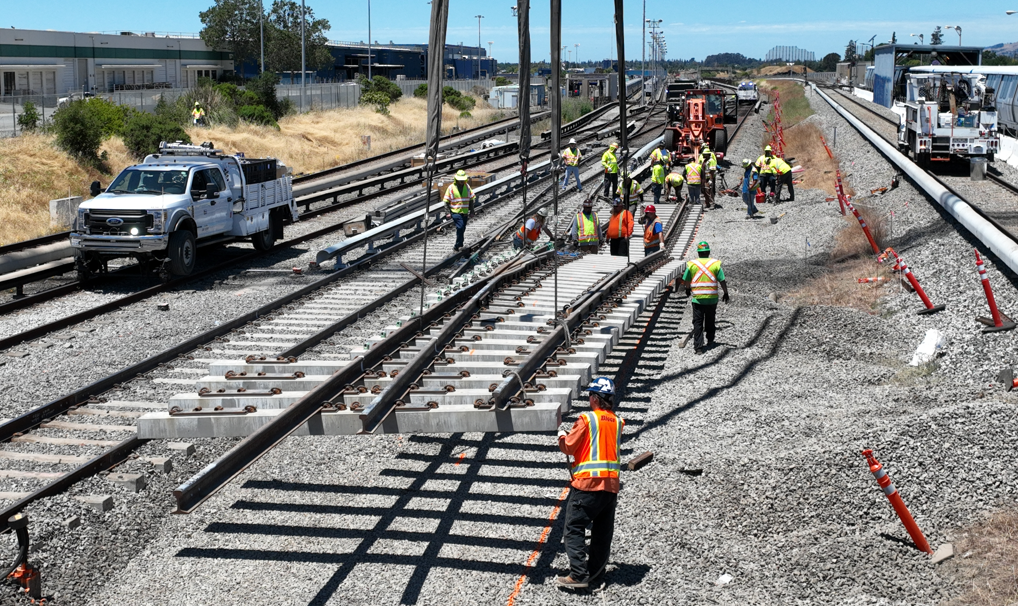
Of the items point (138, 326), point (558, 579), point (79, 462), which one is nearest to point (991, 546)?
point (558, 579)

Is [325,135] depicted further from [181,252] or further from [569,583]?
[569,583]

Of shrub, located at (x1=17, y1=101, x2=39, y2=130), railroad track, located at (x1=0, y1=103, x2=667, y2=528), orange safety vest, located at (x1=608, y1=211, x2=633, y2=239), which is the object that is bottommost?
railroad track, located at (x1=0, y1=103, x2=667, y2=528)

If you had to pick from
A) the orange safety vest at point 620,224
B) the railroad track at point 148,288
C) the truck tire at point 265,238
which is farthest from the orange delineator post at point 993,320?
the truck tire at point 265,238

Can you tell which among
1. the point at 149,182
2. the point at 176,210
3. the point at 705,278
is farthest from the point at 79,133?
the point at 705,278

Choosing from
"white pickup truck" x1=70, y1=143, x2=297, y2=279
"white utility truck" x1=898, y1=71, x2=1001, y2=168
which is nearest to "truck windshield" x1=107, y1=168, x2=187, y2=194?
"white pickup truck" x1=70, y1=143, x2=297, y2=279

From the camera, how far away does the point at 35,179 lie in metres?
29.3

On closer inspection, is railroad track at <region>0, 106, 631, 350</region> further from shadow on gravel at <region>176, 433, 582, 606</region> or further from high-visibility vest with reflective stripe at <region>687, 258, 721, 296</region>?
high-visibility vest with reflective stripe at <region>687, 258, 721, 296</region>

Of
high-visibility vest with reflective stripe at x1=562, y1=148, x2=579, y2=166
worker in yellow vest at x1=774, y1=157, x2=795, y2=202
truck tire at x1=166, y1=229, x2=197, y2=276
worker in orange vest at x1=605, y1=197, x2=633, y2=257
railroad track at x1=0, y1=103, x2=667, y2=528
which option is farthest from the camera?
high-visibility vest with reflective stripe at x1=562, y1=148, x2=579, y2=166

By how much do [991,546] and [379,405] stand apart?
15.7 ft

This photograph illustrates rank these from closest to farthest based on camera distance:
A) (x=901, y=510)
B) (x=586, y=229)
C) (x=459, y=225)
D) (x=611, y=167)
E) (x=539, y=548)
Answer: (x=901, y=510) → (x=539, y=548) → (x=586, y=229) → (x=459, y=225) → (x=611, y=167)

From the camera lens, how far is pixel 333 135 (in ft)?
168

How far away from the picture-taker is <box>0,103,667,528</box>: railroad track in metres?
8.96

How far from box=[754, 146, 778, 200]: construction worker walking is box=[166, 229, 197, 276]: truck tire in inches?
688

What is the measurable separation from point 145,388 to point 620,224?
9048mm
